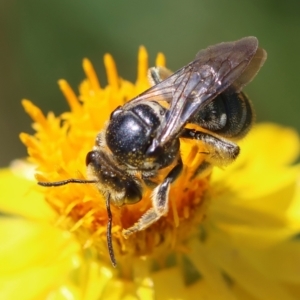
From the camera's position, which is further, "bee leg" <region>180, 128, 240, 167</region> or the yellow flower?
the yellow flower

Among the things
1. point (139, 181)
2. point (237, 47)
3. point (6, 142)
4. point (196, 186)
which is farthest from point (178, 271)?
point (6, 142)

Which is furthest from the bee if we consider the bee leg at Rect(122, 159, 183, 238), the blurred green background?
the blurred green background

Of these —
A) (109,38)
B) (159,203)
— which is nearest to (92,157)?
(159,203)

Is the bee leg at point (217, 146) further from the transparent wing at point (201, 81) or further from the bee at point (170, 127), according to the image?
the transparent wing at point (201, 81)

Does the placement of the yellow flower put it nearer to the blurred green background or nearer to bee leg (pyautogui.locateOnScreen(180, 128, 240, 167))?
bee leg (pyautogui.locateOnScreen(180, 128, 240, 167))

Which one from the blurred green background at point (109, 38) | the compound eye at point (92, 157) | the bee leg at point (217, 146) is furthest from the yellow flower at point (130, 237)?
the blurred green background at point (109, 38)

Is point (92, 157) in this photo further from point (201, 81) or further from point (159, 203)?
point (201, 81)
